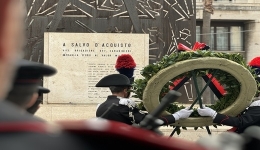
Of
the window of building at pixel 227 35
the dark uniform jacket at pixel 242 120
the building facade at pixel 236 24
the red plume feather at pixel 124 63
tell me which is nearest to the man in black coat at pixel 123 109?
the dark uniform jacket at pixel 242 120

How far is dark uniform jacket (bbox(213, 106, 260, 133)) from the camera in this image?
629 cm

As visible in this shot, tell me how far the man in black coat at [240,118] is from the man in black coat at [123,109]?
0.22m

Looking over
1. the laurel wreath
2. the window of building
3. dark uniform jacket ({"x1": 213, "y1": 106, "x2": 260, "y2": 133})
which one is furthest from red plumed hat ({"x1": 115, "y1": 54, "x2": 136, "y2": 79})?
the window of building

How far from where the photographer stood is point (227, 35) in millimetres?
41625

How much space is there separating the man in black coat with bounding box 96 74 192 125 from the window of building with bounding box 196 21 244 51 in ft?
109

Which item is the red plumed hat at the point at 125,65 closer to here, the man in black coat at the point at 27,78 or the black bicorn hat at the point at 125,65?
the black bicorn hat at the point at 125,65

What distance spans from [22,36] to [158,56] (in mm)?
16040

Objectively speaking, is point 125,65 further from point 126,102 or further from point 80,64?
point 80,64

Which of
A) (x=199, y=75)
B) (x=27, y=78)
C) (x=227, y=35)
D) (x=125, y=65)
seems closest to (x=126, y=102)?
(x=199, y=75)

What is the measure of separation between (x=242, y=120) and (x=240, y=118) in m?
0.04

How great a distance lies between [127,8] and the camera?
16203mm

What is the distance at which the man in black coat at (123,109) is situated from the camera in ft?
20.8

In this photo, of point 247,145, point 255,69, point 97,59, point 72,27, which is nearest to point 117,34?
point 97,59

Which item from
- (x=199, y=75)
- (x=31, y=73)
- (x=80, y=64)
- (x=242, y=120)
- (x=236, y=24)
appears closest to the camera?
(x=31, y=73)
